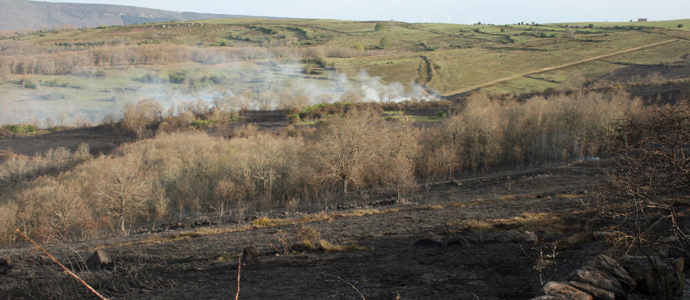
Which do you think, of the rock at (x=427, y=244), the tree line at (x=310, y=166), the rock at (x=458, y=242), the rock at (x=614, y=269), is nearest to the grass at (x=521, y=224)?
the rock at (x=458, y=242)

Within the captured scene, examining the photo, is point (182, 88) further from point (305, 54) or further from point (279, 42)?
point (279, 42)

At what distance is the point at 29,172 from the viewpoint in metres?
48.2

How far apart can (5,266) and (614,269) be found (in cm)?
1617

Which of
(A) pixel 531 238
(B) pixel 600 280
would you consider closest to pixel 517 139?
(A) pixel 531 238

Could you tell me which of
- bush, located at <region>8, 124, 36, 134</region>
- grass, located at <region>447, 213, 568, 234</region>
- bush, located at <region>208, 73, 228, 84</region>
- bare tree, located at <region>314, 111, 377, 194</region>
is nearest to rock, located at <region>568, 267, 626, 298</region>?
grass, located at <region>447, 213, 568, 234</region>

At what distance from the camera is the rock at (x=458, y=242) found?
34.8ft

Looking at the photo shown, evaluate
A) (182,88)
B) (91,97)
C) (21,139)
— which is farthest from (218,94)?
(21,139)

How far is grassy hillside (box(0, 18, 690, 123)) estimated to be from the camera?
81125 millimetres

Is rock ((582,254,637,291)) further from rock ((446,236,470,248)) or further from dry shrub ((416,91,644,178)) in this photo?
dry shrub ((416,91,644,178))

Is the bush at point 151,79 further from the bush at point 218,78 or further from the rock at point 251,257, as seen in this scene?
the rock at point 251,257

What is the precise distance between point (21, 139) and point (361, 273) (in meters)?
74.7

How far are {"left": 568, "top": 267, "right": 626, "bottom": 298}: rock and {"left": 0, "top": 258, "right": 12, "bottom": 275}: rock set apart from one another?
14803 mm

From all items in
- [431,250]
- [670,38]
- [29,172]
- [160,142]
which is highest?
[670,38]

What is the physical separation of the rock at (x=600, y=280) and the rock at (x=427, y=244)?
16.2 feet
